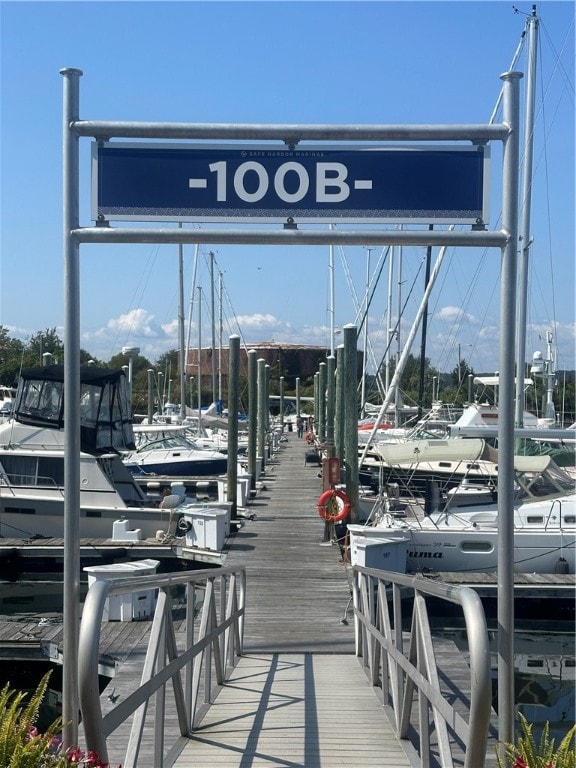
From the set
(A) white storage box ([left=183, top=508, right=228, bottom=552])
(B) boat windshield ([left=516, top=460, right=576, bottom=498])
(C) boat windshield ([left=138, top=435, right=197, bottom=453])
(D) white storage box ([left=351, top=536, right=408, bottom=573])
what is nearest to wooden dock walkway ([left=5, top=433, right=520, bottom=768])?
(A) white storage box ([left=183, top=508, right=228, bottom=552])

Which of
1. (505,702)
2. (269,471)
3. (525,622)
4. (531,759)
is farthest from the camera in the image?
(269,471)

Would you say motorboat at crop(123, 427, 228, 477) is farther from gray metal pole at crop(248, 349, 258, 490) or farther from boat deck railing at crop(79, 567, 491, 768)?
boat deck railing at crop(79, 567, 491, 768)

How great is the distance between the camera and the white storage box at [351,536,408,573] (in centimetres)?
1443

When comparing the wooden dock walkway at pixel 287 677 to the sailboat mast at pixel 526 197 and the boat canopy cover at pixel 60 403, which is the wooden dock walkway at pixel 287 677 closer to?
the boat canopy cover at pixel 60 403

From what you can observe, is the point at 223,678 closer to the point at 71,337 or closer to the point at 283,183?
the point at 71,337

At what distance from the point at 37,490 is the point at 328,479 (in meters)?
6.69

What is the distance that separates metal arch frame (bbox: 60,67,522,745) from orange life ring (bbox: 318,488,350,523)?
1253cm

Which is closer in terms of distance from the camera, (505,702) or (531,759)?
(531,759)

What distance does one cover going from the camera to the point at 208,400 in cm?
8500

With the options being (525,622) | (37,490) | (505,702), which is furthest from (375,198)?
(37,490)

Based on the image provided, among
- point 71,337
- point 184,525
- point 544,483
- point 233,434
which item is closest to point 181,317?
point 233,434

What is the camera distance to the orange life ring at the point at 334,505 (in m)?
17.1

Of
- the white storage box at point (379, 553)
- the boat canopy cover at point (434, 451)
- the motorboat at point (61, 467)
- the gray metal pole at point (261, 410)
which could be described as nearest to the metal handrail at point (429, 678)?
the white storage box at point (379, 553)

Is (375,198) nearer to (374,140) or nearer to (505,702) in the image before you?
(374,140)
